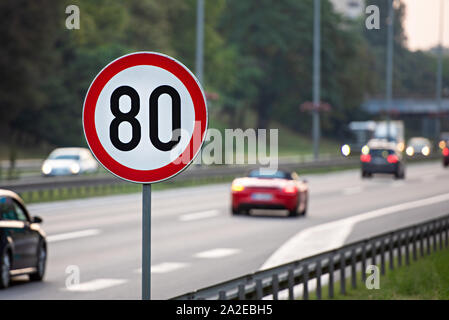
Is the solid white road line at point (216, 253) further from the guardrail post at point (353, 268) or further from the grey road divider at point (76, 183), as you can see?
the grey road divider at point (76, 183)

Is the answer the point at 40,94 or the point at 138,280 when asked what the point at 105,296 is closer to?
the point at 138,280

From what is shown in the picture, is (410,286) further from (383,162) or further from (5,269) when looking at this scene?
(383,162)

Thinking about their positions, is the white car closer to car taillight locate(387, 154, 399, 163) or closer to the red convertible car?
car taillight locate(387, 154, 399, 163)

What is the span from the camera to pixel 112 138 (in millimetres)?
6230

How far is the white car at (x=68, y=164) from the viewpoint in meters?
49.7

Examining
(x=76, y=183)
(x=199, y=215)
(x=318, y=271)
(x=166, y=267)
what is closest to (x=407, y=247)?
(x=166, y=267)

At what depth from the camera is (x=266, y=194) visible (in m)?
28.3

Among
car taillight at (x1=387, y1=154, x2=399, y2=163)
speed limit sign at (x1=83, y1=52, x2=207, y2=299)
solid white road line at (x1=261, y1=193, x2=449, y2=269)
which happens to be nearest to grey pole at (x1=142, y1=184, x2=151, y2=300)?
speed limit sign at (x1=83, y1=52, x2=207, y2=299)

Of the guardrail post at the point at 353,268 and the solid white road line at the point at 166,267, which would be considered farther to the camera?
the solid white road line at the point at 166,267

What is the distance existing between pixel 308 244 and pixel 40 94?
5775 cm

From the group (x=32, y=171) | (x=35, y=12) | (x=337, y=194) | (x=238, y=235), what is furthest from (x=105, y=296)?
(x=35, y=12)

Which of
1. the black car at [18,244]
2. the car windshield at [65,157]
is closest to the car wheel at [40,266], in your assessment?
the black car at [18,244]

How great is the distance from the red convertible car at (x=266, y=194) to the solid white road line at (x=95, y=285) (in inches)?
502

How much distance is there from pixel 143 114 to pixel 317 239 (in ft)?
52.9
